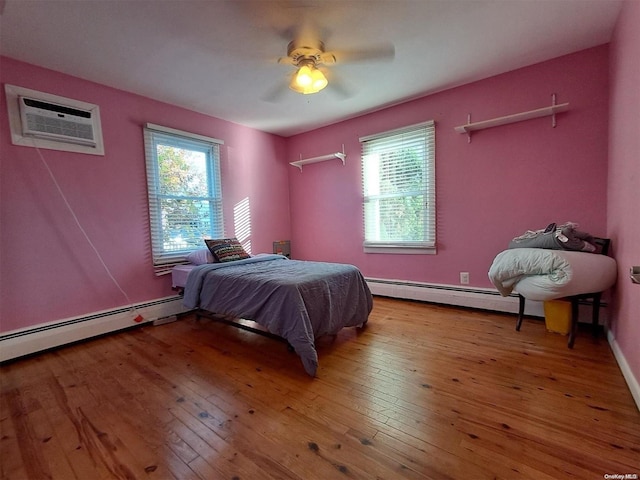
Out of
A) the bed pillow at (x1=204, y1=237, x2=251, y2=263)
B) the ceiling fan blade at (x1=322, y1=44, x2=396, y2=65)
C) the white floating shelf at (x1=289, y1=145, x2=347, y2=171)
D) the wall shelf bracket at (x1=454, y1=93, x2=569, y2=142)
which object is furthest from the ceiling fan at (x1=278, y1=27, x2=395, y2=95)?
the bed pillow at (x1=204, y1=237, x2=251, y2=263)

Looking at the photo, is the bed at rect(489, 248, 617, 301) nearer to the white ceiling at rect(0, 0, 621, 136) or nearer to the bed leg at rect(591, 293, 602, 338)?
the bed leg at rect(591, 293, 602, 338)

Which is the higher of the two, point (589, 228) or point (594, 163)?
point (594, 163)

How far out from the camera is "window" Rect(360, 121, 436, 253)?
3373mm

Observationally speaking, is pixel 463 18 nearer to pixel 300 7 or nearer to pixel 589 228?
pixel 300 7

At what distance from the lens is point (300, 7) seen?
185 cm

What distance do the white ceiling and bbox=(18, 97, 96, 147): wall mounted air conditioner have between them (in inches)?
13.5

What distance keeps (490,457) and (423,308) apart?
6.99 ft

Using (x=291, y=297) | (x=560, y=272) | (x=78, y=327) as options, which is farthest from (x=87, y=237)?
(x=560, y=272)

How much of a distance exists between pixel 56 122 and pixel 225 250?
1885 millimetres

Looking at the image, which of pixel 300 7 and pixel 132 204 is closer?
pixel 300 7

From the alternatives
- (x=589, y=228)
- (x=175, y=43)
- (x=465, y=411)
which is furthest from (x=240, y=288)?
(x=589, y=228)

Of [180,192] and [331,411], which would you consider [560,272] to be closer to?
[331,411]

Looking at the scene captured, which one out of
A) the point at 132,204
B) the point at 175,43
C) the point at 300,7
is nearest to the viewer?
the point at 300,7

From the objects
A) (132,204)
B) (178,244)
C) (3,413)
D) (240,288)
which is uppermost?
(132,204)
